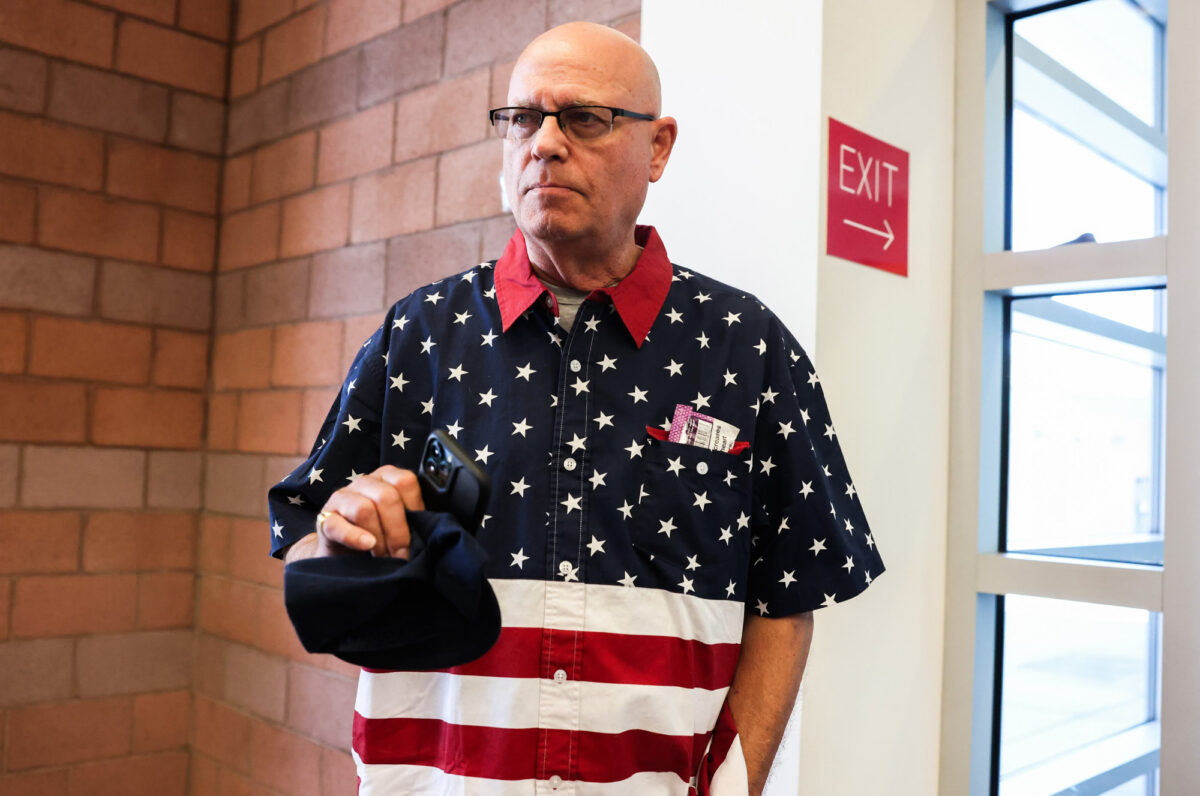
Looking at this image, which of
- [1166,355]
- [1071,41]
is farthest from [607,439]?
[1071,41]

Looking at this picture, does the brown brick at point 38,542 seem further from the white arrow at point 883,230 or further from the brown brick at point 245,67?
the white arrow at point 883,230

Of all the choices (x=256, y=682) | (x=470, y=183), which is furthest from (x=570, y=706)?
(x=256, y=682)

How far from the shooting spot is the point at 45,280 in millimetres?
2654

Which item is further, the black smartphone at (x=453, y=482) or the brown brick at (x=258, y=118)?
the brown brick at (x=258, y=118)

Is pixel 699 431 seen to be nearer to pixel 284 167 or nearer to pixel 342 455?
pixel 342 455

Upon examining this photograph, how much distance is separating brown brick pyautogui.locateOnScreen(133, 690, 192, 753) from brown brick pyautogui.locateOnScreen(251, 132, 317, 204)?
4.94ft

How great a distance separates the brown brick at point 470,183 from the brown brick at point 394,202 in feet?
0.15

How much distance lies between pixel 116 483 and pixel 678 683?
2.17 m

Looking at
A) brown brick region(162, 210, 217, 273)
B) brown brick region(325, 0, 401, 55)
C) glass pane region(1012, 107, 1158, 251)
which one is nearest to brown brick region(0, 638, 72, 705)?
brown brick region(162, 210, 217, 273)

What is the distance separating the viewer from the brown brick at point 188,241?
114 inches

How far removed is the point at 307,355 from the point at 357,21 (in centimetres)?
90

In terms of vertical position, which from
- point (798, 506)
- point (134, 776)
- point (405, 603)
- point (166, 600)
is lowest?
point (134, 776)

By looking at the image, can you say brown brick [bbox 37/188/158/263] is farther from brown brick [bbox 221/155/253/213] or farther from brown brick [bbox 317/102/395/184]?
brown brick [bbox 317/102/395/184]

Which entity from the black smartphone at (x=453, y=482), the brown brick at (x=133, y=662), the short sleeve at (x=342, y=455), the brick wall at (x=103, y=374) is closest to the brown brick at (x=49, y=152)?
the brick wall at (x=103, y=374)
